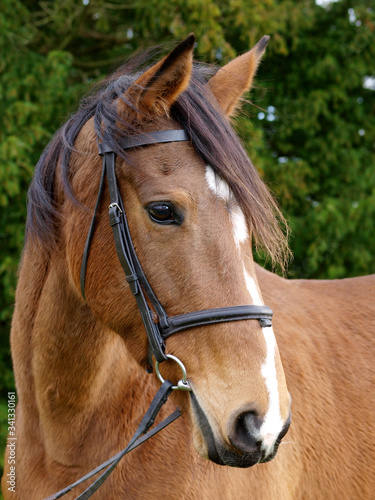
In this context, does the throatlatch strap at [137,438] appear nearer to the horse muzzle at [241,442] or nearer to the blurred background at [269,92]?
the horse muzzle at [241,442]

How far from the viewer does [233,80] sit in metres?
2.14

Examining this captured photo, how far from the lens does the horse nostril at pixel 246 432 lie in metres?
1.50

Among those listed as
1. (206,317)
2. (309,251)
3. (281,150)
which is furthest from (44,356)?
(281,150)

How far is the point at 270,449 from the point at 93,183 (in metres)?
1.17

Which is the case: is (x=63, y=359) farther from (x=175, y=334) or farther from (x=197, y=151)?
(x=197, y=151)

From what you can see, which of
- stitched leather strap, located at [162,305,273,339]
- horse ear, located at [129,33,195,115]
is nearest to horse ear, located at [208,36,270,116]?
horse ear, located at [129,33,195,115]

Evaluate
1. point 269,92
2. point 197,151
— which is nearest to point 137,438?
point 197,151

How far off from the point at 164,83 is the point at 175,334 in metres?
0.92

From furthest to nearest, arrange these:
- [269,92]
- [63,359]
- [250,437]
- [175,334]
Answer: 1. [269,92]
2. [63,359]
3. [175,334]
4. [250,437]

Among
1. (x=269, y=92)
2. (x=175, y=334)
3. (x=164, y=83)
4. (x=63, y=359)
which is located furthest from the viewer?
(x=269, y=92)

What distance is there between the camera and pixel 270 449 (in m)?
1.54

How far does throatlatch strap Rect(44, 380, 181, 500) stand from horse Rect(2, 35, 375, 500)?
0.07 m

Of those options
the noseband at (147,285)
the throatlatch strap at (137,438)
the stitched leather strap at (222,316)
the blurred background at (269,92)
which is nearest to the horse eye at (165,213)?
the noseband at (147,285)

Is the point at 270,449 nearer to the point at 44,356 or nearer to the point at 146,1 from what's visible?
the point at 44,356
